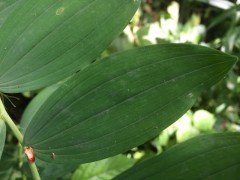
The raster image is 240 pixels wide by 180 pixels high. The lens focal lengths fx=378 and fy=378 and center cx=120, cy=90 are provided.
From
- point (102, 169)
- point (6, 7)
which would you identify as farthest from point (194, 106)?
point (6, 7)

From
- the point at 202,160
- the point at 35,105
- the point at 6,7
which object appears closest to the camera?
the point at 202,160

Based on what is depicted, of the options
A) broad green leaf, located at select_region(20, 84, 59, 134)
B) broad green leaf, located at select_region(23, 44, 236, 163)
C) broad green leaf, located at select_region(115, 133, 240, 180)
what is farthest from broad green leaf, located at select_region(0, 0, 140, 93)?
broad green leaf, located at select_region(20, 84, 59, 134)

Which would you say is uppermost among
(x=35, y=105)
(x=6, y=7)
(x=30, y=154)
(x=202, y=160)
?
(x=6, y=7)

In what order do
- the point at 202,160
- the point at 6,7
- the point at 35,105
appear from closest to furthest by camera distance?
the point at 202,160 → the point at 6,7 → the point at 35,105

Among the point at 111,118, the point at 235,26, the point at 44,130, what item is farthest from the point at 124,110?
the point at 235,26

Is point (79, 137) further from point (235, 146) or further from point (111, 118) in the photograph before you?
point (235, 146)

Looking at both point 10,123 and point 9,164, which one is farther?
point 9,164

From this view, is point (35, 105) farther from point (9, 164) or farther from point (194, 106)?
point (194, 106)
